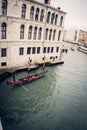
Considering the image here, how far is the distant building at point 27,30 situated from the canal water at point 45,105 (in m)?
3.79

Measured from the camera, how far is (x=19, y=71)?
77.9 ft

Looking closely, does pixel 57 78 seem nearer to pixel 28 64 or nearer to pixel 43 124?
pixel 28 64

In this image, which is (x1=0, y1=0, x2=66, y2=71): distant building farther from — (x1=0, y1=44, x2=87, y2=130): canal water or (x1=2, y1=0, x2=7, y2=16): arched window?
(x1=0, y1=44, x2=87, y2=130): canal water

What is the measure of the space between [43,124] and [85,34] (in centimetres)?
9815

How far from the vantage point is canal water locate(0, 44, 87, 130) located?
13.2 meters

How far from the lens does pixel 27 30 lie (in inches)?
942

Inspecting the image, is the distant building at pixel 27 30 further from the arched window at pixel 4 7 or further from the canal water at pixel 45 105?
the canal water at pixel 45 105

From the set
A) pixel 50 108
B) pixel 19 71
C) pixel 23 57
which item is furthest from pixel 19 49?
pixel 50 108

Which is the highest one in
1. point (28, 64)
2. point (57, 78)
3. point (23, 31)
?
point (23, 31)

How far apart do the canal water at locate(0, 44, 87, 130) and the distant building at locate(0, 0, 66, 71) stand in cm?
379

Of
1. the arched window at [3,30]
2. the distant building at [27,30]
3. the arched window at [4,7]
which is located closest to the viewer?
the arched window at [4,7]

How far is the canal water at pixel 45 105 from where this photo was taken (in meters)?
13.2

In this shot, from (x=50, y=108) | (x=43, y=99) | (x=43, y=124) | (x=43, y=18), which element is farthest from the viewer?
(x=43, y=18)

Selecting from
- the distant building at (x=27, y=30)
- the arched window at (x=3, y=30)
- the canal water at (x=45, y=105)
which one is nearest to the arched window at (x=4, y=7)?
the distant building at (x=27, y=30)
